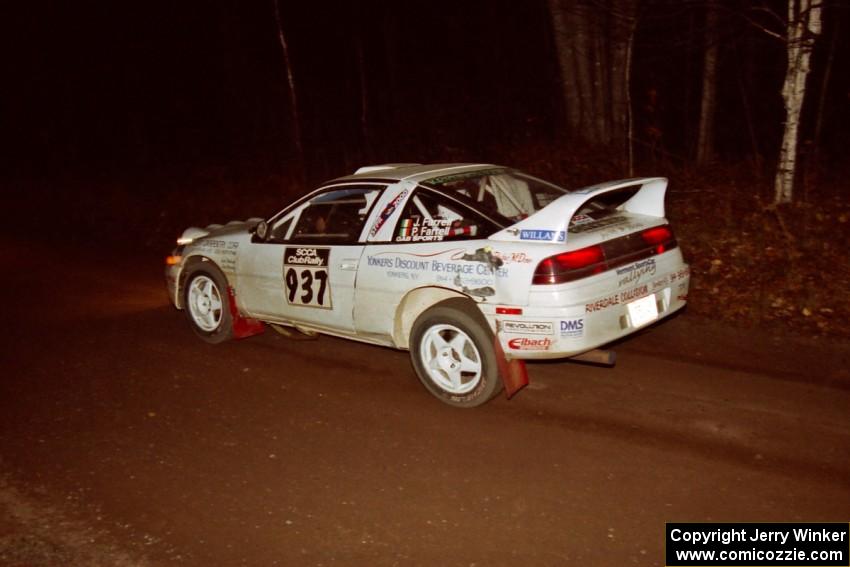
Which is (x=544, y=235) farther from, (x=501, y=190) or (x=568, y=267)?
(x=501, y=190)

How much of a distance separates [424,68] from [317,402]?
76.5 feet

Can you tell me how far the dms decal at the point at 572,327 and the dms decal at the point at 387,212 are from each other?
1.63m

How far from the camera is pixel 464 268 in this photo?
5109 mm

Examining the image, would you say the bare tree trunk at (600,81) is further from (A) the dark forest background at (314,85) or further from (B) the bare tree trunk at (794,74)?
(B) the bare tree trunk at (794,74)

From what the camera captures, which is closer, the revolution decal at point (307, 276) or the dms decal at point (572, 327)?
the dms decal at point (572, 327)

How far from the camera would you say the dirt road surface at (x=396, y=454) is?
3768 mm

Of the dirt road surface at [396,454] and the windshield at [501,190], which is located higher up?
the windshield at [501,190]

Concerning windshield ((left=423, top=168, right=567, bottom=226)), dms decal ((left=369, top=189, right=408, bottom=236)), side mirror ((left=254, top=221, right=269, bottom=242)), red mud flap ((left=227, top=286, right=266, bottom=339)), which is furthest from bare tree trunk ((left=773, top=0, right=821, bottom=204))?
red mud flap ((left=227, top=286, right=266, bottom=339))

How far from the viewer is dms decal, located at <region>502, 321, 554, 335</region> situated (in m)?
4.82

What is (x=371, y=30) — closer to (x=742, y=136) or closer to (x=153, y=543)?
(x=742, y=136)

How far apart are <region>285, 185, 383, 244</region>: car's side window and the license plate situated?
2.12m

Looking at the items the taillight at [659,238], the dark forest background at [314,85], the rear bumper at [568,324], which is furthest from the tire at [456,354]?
the dark forest background at [314,85]

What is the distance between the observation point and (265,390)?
19.6 feet

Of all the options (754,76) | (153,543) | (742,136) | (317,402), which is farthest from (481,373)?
(754,76)
